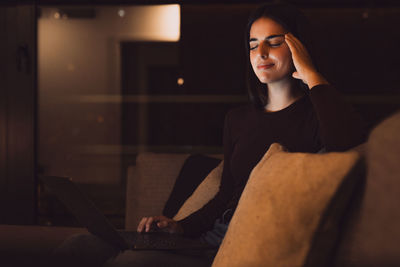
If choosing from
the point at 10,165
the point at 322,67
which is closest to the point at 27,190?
the point at 10,165

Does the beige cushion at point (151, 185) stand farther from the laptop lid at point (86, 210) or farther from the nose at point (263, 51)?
the nose at point (263, 51)

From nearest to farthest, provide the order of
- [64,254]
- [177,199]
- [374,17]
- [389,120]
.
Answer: [389,120] → [64,254] → [177,199] → [374,17]

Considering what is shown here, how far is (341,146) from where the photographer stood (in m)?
1.27

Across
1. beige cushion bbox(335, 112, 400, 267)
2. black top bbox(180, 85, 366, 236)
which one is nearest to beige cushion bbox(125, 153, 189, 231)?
black top bbox(180, 85, 366, 236)

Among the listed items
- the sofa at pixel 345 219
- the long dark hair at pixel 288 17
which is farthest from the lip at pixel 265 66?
the sofa at pixel 345 219

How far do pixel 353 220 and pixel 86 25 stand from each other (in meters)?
6.90

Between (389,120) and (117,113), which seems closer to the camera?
(389,120)

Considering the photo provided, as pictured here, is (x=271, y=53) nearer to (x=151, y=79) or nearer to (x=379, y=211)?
(x=379, y=211)

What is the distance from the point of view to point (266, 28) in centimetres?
161

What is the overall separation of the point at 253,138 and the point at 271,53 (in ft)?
0.89

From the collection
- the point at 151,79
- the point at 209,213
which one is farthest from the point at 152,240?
the point at 151,79

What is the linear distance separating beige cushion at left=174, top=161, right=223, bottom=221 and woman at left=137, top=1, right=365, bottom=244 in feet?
1.18

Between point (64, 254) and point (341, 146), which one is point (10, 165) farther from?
point (341, 146)

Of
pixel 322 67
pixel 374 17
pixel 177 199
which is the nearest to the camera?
pixel 322 67
